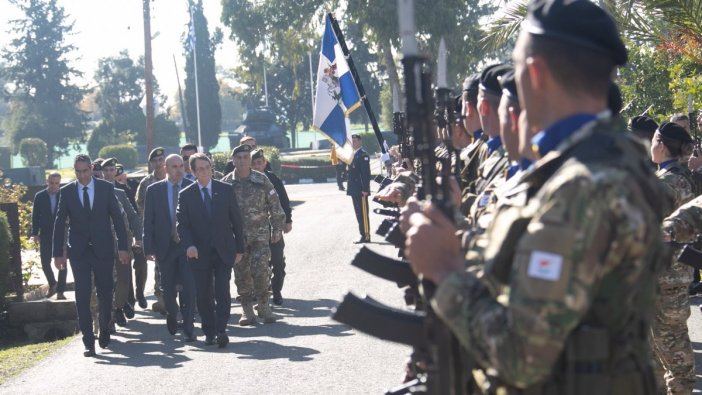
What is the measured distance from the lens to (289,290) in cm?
1420

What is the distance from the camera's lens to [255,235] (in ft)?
39.2

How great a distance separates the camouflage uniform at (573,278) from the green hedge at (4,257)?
424 inches

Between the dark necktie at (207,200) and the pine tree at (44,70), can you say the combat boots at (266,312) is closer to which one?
the dark necktie at (207,200)

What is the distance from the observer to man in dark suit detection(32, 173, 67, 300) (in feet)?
45.0

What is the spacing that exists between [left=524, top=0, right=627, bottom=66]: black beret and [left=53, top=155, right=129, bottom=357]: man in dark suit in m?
8.50

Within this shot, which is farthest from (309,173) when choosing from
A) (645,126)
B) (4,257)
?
(645,126)

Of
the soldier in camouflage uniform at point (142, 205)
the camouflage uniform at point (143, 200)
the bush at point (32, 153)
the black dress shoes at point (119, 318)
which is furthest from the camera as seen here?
the bush at point (32, 153)

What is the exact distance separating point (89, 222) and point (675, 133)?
619cm

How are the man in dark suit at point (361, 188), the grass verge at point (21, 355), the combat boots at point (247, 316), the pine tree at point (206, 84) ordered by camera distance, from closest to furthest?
the grass verge at point (21, 355)
the combat boots at point (247, 316)
the man in dark suit at point (361, 188)
the pine tree at point (206, 84)

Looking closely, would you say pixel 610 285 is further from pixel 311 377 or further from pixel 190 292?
pixel 190 292

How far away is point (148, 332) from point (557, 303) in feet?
32.3

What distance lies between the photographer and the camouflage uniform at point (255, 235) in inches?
464

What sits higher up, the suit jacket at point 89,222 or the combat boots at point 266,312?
the suit jacket at point 89,222

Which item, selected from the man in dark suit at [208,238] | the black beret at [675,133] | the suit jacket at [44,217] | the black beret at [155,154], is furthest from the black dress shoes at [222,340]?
the black beret at [675,133]
